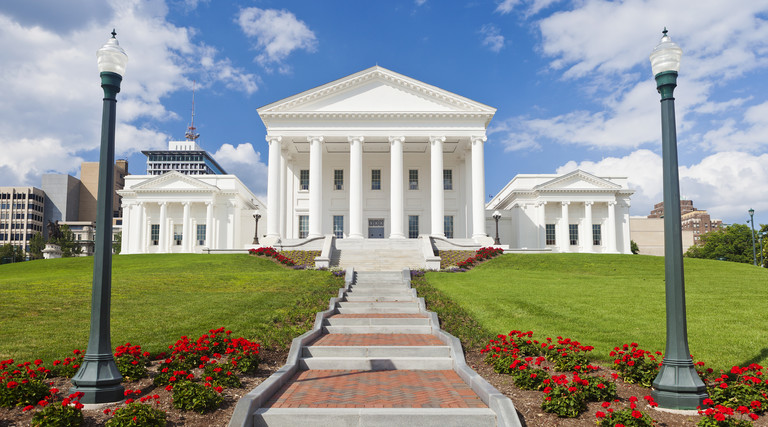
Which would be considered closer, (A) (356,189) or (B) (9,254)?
(A) (356,189)

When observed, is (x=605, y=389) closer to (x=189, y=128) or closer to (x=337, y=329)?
(x=337, y=329)

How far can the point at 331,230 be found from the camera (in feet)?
167

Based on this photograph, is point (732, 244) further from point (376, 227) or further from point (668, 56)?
point (668, 56)

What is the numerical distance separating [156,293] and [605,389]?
16.5 m

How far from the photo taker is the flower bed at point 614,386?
278 inches

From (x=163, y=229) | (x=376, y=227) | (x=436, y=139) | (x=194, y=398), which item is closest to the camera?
(x=194, y=398)

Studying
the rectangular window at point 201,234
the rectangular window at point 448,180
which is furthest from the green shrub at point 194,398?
the rectangular window at point 201,234

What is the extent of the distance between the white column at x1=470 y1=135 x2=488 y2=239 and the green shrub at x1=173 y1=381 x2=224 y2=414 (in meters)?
36.8

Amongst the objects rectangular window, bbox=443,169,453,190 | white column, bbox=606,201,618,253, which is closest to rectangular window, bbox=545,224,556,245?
white column, bbox=606,201,618,253

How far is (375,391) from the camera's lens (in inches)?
363

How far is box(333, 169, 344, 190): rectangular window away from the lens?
51625mm

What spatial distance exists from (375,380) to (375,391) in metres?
0.94

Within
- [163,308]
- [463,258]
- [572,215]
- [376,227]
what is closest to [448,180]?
[376,227]

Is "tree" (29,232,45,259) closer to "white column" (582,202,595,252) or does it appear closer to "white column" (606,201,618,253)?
"white column" (582,202,595,252)
